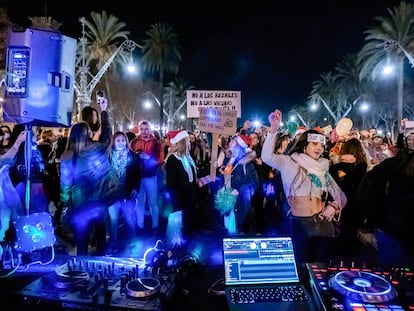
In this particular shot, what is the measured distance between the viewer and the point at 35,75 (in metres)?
3.29

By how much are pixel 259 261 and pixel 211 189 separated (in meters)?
5.48

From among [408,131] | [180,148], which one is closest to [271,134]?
[408,131]

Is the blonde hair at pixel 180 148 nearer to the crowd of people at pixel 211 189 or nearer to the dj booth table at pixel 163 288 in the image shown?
the crowd of people at pixel 211 189

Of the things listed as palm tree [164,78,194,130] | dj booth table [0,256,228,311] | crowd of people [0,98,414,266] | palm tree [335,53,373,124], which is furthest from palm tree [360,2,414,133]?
palm tree [164,78,194,130]

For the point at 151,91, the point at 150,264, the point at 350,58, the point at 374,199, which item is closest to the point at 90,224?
the point at 150,264

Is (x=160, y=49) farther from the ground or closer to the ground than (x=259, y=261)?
farther from the ground

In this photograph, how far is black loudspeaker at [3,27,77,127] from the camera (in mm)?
3240

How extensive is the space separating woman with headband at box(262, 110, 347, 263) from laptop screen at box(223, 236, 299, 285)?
1540 mm

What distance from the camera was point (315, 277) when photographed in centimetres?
196

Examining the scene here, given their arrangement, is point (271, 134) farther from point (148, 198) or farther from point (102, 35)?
point (102, 35)

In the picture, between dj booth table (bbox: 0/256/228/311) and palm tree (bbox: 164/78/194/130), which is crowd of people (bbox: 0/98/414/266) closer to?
dj booth table (bbox: 0/256/228/311)

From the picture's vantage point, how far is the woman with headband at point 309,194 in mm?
3730

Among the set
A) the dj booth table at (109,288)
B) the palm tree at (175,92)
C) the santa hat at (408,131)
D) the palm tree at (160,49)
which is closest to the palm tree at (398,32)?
the palm tree at (160,49)

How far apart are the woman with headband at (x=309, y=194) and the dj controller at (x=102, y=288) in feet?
6.19
